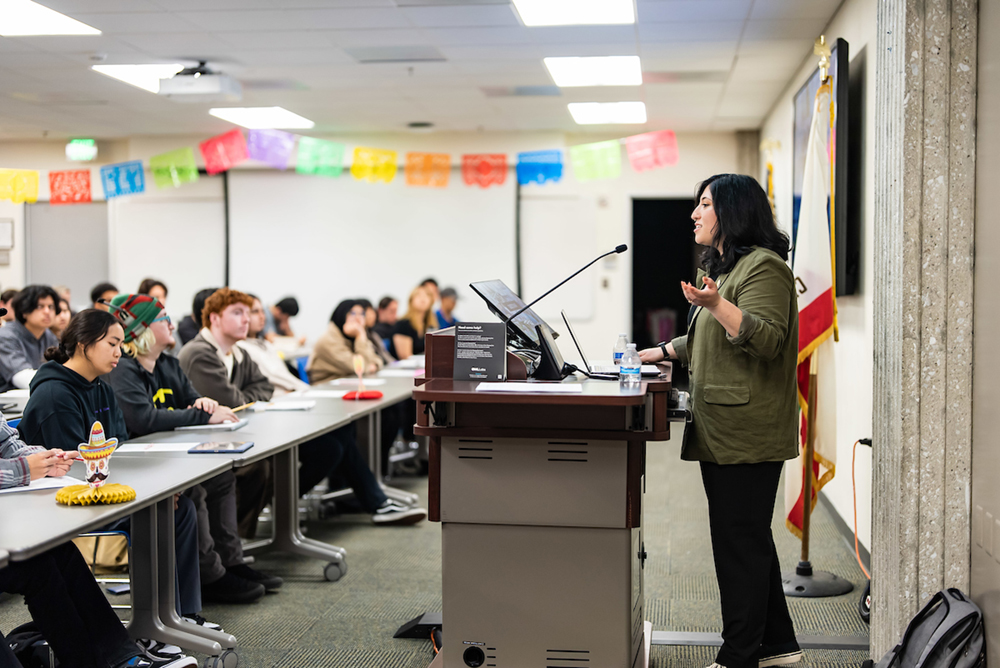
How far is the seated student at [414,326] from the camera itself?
7.16 m

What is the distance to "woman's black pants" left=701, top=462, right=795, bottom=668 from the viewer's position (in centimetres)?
240

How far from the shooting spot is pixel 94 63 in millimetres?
6000

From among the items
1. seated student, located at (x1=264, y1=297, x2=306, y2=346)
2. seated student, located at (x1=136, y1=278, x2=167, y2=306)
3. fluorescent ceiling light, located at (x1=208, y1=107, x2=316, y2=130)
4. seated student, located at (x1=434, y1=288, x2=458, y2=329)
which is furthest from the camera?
seated student, located at (x1=434, y1=288, x2=458, y2=329)

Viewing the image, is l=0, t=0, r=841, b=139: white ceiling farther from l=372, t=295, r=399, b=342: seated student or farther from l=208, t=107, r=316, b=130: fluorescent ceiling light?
l=372, t=295, r=399, b=342: seated student

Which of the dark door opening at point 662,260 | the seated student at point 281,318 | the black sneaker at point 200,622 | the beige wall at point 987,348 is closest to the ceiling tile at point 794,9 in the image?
the beige wall at point 987,348

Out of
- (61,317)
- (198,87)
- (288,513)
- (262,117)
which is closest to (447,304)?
(262,117)

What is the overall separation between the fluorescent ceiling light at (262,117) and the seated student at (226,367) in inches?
146

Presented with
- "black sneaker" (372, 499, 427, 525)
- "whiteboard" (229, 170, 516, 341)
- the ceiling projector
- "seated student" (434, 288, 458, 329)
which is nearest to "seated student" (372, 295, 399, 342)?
"seated student" (434, 288, 458, 329)

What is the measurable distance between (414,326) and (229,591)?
13.3 ft

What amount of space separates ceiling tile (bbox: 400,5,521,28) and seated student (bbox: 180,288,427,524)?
1842 millimetres

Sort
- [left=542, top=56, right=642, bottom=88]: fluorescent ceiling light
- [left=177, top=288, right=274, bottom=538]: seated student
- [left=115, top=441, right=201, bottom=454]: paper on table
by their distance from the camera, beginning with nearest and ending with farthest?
[left=115, top=441, right=201, bottom=454]: paper on table < [left=177, top=288, right=274, bottom=538]: seated student < [left=542, top=56, right=642, bottom=88]: fluorescent ceiling light

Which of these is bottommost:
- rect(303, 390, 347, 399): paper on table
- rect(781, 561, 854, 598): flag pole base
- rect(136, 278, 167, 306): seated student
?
rect(781, 561, 854, 598): flag pole base

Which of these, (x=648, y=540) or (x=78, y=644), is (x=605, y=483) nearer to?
(x=78, y=644)

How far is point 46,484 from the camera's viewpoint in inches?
96.0
